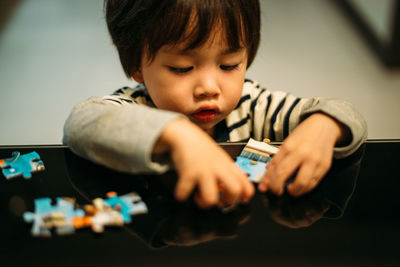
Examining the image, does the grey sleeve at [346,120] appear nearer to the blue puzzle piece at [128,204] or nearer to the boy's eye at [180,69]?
the boy's eye at [180,69]

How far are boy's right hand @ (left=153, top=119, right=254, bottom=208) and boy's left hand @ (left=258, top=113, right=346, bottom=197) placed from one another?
75 millimetres

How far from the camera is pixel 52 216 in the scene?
0.57 meters

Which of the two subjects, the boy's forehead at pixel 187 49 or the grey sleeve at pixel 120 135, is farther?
the boy's forehead at pixel 187 49

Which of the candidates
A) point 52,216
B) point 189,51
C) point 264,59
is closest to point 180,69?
point 189,51

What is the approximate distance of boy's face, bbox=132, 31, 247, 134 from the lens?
82cm

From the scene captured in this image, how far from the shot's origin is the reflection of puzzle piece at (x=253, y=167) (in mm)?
682

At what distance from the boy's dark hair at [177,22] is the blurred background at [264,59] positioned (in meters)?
1.07

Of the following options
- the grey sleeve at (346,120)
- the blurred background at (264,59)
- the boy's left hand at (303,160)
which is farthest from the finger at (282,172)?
the blurred background at (264,59)

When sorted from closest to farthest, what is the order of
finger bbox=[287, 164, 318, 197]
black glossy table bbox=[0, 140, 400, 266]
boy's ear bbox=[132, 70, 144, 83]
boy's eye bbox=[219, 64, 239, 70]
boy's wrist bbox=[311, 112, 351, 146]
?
black glossy table bbox=[0, 140, 400, 266] < finger bbox=[287, 164, 318, 197] < boy's wrist bbox=[311, 112, 351, 146] < boy's eye bbox=[219, 64, 239, 70] < boy's ear bbox=[132, 70, 144, 83]

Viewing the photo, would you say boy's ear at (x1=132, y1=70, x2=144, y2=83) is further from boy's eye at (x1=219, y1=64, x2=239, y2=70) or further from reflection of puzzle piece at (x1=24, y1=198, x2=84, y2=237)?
reflection of puzzle piece at (x1=24, y1=198, x2=84, y2=237)

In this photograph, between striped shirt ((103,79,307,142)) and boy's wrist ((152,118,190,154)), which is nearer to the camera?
boy's wrist ((152,118,190,154))

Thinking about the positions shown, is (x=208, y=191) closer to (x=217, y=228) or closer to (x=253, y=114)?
(x=217, y=228)

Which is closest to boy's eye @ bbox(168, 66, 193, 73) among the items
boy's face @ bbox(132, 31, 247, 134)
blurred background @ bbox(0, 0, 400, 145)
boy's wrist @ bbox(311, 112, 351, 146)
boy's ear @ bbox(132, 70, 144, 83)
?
boy's face @ bbox(132, 31, 247, 134)

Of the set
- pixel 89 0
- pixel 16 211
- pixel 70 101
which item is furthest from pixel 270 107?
pixel 89 0
